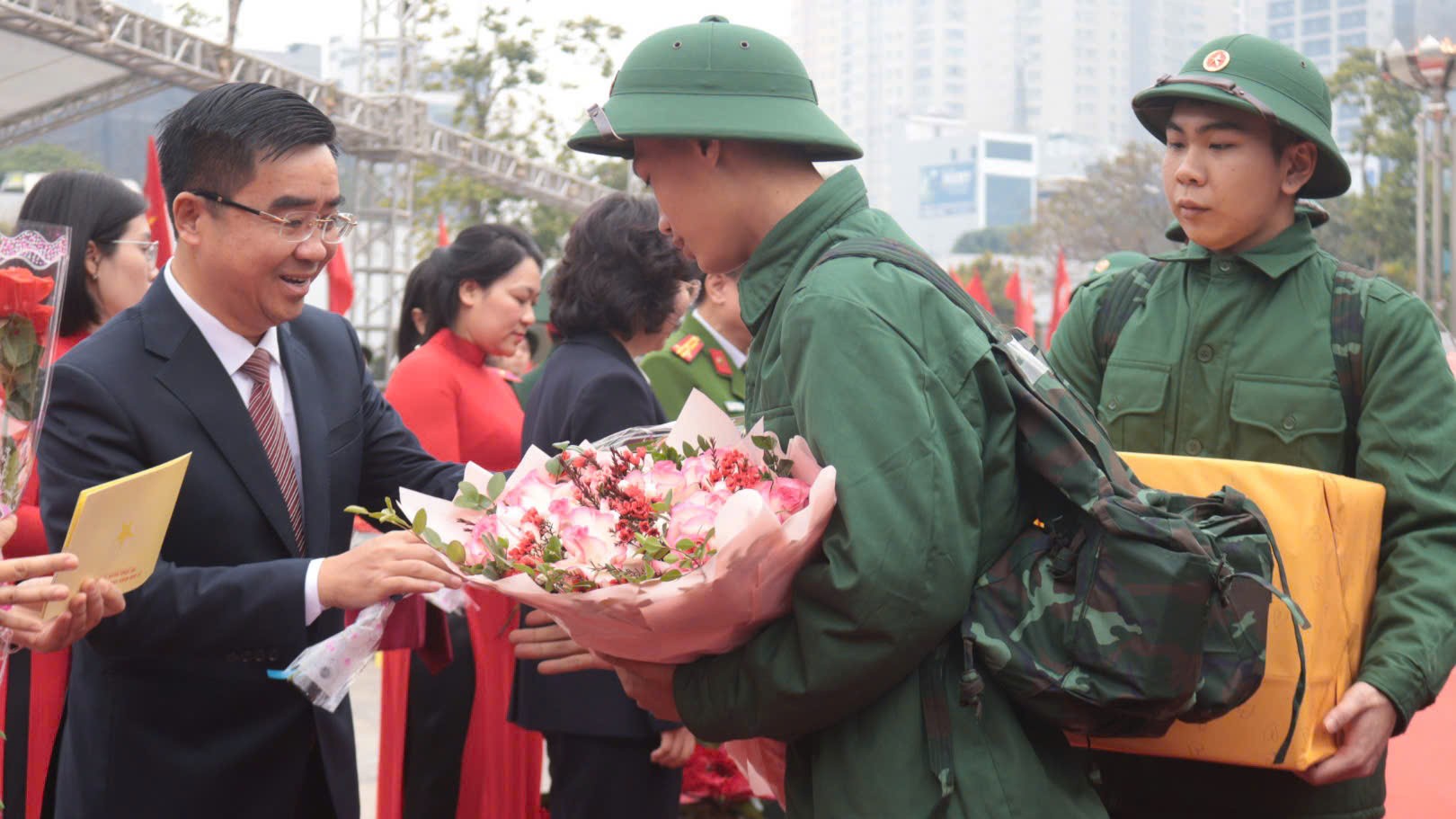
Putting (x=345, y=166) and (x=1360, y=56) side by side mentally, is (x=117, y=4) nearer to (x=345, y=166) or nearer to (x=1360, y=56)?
(x=345, y=166)

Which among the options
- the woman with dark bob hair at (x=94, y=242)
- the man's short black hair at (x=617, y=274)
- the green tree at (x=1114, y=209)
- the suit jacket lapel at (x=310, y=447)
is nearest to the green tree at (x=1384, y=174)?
the green tree at (x=1114, y=209)

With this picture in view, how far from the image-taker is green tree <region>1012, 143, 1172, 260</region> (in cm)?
3981

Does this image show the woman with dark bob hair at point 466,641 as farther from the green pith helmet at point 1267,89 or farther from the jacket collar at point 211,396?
the green pith helmet at point 1267,89

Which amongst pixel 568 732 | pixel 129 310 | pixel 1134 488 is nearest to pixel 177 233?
pixel 129 310

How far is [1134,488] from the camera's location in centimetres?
194

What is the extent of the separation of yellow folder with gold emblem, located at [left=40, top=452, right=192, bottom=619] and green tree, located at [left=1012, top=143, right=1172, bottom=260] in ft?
121

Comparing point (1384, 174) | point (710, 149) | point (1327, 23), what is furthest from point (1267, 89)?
point (1327, 23)

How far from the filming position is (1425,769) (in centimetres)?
387

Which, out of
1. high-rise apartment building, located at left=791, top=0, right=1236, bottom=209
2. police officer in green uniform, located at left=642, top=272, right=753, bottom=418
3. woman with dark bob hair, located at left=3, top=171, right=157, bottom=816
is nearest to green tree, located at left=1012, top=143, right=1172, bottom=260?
police officer in green uniform, located at left=642, top=272, right=753, bottom=418

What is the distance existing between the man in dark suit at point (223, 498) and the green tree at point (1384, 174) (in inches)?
991

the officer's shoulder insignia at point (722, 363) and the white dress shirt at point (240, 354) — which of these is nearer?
the white dress shirt at point (240, 354)

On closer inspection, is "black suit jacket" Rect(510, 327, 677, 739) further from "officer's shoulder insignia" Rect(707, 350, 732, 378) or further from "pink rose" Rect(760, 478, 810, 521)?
"pink rose" Rect(760, 478, 810, 521)

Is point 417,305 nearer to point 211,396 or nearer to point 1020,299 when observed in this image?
point 211,396

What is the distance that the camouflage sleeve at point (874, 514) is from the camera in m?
1.81
